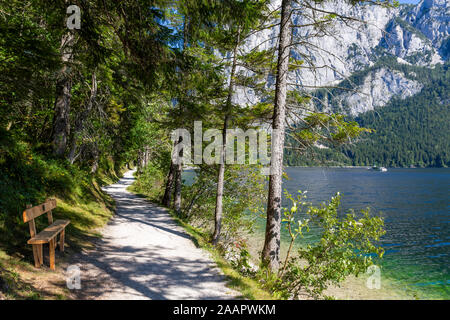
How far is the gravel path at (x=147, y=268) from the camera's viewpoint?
4574mm

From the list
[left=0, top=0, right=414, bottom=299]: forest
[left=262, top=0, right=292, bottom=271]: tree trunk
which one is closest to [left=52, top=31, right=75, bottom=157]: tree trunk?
[left=0, top=0, right=414, bottom=299]: forest

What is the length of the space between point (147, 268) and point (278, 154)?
4411 mm

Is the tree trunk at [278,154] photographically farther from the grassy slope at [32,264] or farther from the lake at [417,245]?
the grassy slope at [32,264]

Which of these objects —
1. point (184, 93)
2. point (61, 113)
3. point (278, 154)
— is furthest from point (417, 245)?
point (61, 113)

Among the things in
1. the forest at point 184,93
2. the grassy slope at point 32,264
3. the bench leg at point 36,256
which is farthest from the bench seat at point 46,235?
the forest at point 184,93

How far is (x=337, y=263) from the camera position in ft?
19.1

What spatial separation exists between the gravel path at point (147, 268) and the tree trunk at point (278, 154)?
5.29ft

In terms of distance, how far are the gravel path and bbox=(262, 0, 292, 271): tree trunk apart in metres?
1.61

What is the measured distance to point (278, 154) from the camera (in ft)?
22.1

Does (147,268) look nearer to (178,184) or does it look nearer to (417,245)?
(178,184)

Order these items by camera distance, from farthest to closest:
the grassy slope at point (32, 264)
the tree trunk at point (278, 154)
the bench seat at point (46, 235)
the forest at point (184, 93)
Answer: the tree trunk at point (278, 154), the forest at point (184, 93), the bench seat at point (46, 235), the grassy slope at point (32, 264)
